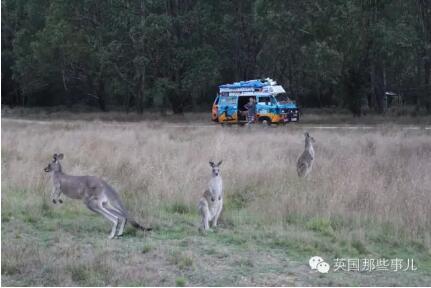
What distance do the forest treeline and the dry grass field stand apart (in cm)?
2116

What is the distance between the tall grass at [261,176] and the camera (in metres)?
9.42

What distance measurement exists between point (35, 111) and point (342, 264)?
49.0 metres

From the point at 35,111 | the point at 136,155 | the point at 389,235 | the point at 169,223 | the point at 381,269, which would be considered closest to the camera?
the point at 381,269

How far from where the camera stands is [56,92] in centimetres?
6338

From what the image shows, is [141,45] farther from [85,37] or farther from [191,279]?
[191,279]

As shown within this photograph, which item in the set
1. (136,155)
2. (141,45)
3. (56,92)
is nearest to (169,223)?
(136,155)

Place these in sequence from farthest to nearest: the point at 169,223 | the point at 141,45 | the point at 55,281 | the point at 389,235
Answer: the point at 141,45 < the point at 169,223 < the point at 389,235 < the point at 55,281

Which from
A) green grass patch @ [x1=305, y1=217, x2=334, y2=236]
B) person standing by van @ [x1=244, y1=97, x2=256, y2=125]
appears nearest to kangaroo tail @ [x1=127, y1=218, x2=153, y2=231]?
green grass patch @ [x1=305, y1=217, x2=334, y2=236]

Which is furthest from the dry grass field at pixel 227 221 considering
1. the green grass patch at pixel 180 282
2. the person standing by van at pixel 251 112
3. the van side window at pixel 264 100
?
the van side window at pixel 264 100

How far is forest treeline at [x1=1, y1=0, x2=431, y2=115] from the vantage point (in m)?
35.7

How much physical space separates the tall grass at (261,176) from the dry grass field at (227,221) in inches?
1.2

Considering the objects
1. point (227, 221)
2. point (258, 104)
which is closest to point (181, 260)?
point (227, 221)

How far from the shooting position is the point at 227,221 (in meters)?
9.31

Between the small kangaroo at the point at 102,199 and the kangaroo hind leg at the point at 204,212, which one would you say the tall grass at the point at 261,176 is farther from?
the small kangaroo at the point at 102,199
